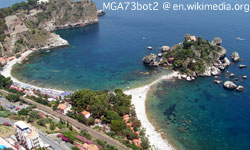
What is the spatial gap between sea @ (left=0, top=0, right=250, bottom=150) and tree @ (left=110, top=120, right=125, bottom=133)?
9558 millimetres

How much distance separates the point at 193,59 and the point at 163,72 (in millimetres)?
13064

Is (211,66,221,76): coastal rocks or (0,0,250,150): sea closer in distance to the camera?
(0,0,250,150): sea

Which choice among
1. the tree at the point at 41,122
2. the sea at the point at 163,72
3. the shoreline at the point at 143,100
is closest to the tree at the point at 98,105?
the shoreline at the point at 143,100

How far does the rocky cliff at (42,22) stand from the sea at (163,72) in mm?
6654

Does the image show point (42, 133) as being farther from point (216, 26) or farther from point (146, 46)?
point (216, 26)

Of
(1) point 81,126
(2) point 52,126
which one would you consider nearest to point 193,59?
(1) point 81,126

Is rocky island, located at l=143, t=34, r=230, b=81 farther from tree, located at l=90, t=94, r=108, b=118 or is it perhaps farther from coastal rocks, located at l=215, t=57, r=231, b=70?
tree, located at l=90, t=94, r=108, b=118

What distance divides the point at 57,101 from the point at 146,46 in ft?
193

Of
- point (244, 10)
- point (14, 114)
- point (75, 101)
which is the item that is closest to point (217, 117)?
point (75, 101)

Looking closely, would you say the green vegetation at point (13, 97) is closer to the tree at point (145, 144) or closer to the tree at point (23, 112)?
the tree at point (23, 112)

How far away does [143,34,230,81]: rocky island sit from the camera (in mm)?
85250

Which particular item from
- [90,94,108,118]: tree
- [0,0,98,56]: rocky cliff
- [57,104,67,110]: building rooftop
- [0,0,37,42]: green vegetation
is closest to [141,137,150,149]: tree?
[90,94,108,118]: tree

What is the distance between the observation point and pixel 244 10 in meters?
164

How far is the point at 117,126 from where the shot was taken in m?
54.7
